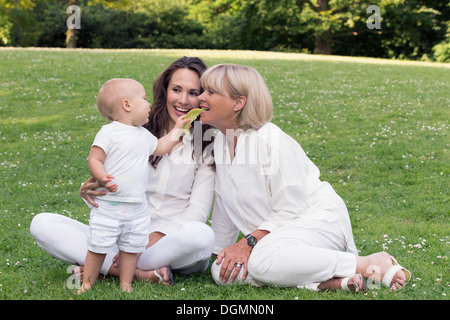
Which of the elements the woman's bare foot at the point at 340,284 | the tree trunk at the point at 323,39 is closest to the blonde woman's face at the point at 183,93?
the woman's bare foot at the point at 340,284

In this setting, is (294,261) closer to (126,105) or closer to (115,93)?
(126,105)

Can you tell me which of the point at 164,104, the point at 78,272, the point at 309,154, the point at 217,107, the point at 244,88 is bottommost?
the point at 309,154

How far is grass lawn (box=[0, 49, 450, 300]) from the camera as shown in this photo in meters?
3.95

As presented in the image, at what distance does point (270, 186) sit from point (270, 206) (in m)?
0.17

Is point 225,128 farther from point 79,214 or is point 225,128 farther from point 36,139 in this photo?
point 36,139

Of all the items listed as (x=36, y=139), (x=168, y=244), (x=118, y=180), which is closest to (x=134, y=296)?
(x=168, y=244)

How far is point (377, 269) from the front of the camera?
3.72 meters

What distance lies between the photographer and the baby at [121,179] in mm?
3508

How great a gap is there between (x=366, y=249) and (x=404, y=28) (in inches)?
1317

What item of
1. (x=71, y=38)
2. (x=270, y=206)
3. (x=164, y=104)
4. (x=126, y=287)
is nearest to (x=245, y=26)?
(x=71, y=38)

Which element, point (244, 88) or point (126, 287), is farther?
point (244, 88)

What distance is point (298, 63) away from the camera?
18.6m

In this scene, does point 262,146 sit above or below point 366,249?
above

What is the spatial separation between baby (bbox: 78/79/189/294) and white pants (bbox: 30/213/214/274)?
0.23 metres
